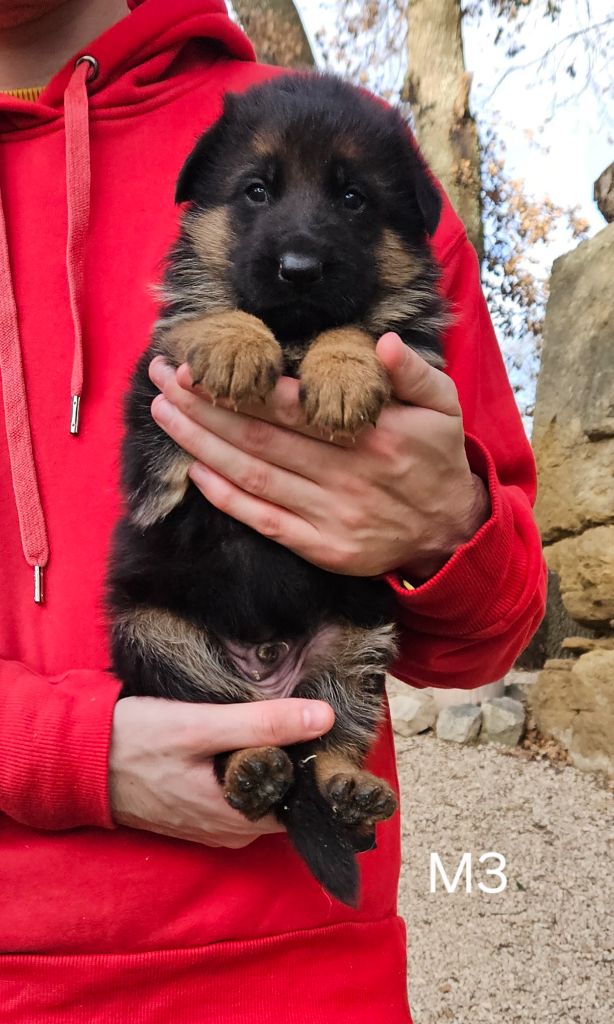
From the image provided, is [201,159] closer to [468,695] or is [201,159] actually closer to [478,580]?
[478,580]

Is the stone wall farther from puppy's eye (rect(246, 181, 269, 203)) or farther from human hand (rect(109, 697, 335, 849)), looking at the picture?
human hand (rect(109, 697, 335, 849))

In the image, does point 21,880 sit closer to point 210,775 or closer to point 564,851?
point 210,775

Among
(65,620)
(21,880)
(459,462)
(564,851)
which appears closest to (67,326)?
(65,620)

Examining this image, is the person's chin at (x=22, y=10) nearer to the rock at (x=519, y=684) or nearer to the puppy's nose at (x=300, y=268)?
the puppy's nose at (x=300, y=268)

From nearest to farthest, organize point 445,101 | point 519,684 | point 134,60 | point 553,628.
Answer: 1. point 134,60
2. point 519,684
3. point 553,628
4. point 445,101

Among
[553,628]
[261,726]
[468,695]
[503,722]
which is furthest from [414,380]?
[553,628]
